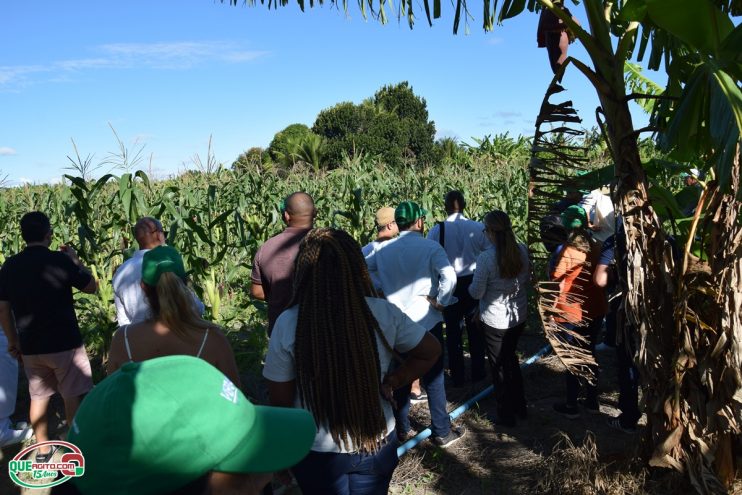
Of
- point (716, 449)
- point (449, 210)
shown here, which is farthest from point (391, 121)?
point (716, 449)

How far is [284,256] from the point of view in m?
4.02

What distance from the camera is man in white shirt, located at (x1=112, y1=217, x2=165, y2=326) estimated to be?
4180mm

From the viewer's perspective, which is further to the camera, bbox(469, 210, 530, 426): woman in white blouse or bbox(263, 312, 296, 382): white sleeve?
bbox(469, 210, 530, 426): woman in white blouse

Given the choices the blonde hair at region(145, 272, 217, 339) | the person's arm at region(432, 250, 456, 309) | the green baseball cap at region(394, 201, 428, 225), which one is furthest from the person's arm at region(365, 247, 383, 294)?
the blonde hair at region(145, 272, 217, 339)

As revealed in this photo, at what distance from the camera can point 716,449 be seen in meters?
3.34

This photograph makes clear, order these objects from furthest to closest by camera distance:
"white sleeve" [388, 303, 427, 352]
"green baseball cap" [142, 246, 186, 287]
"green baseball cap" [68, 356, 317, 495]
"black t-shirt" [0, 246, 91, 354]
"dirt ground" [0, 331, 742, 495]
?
"black t-shirt" [0, 246, 91, 354] < "dirt ground" [0, 331, 742, 495] < "green baseball cap" [142, 246, 186, 287] < "white sleeve" [388, 303, 427, 352] < "green baseball cap" [68, 356, 317, 495]

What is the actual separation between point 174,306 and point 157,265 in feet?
0.67

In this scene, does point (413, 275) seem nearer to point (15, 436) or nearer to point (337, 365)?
point (337, 365)

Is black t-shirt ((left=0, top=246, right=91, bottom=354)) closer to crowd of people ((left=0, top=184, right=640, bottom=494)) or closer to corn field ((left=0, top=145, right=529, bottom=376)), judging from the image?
crowd of people ((left=0, top=184, right=640, bottom=494))

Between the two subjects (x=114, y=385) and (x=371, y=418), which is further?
(x=371, y=418)

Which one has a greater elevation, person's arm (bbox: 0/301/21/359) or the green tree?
the green tree

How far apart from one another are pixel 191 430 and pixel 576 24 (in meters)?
2.92

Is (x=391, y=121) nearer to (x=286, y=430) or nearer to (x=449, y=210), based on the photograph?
(x=449, y=210)

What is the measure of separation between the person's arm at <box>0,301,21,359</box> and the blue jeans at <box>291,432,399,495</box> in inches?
129
